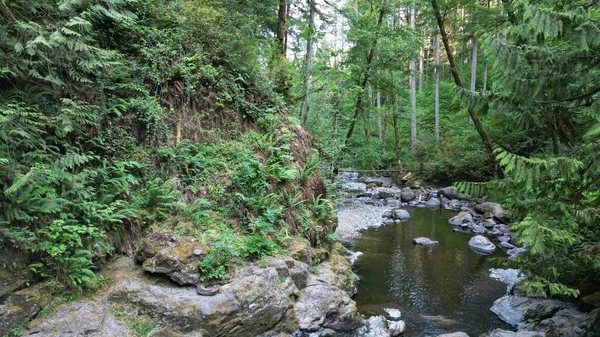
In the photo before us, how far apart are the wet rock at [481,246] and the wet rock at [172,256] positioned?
9.93 meters

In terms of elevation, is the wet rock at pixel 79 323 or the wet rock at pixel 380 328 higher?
the wet rock at pixel 79 323

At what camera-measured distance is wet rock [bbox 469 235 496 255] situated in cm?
1173

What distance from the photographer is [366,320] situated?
7047mm

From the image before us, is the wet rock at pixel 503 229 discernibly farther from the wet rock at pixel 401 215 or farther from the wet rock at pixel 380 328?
the wet rock at pixel 380 328

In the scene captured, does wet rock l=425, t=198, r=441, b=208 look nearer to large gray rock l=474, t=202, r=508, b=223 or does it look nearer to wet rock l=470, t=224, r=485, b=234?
large gray rock l=474, t=202, r=508, b=223

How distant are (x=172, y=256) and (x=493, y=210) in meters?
15.1

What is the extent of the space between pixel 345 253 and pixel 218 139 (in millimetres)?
5720

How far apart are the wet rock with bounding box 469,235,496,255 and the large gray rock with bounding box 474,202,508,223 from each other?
3785 mm

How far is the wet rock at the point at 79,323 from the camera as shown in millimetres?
4340

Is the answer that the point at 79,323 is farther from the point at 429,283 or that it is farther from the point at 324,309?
the point at 429,283

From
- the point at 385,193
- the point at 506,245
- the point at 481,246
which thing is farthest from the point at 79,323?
the point at 385,193

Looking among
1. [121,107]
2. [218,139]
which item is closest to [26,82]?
[121,107]

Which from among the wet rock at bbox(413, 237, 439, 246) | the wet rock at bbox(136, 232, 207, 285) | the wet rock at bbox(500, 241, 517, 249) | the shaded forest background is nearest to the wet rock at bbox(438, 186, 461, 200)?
the wet rock at bbox(500, 241, 517, 249)

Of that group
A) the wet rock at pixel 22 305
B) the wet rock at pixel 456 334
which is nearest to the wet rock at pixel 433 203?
the wet rock at pixel 456 334
